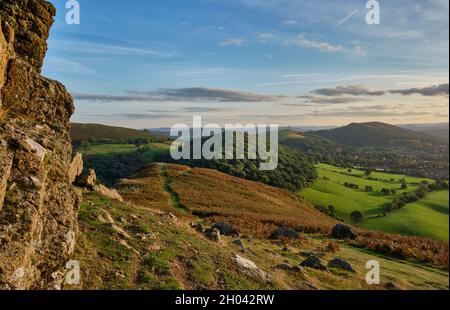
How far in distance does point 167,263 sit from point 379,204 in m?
92.6

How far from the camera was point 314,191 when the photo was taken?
362 feet

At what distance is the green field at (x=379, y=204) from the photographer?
6431cm

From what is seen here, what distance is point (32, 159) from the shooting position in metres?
12.2

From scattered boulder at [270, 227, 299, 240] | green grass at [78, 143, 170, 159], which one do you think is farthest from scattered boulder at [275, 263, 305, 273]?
green grass at [78, 143, 170, 159]

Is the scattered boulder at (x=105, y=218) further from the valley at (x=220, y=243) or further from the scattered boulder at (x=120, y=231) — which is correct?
the scattered boulder at (x=120, y=231)

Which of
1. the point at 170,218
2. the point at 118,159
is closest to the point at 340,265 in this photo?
the point at 170,218

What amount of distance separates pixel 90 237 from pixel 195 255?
5107mm

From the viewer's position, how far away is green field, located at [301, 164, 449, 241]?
6431cm

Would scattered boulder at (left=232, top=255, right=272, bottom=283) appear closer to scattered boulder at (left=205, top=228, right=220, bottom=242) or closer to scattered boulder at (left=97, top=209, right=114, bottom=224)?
scattered boulder at (left=205, top=228, right=220, bottom=242)

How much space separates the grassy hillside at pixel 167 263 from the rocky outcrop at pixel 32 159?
4.71ft

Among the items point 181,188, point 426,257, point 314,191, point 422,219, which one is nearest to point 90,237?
point 426,257

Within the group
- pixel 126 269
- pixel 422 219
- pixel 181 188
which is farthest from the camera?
pixel 422 219

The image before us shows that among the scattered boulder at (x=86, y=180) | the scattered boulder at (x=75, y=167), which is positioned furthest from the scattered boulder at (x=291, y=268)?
the scattered boulder at (x=75, y=167)
